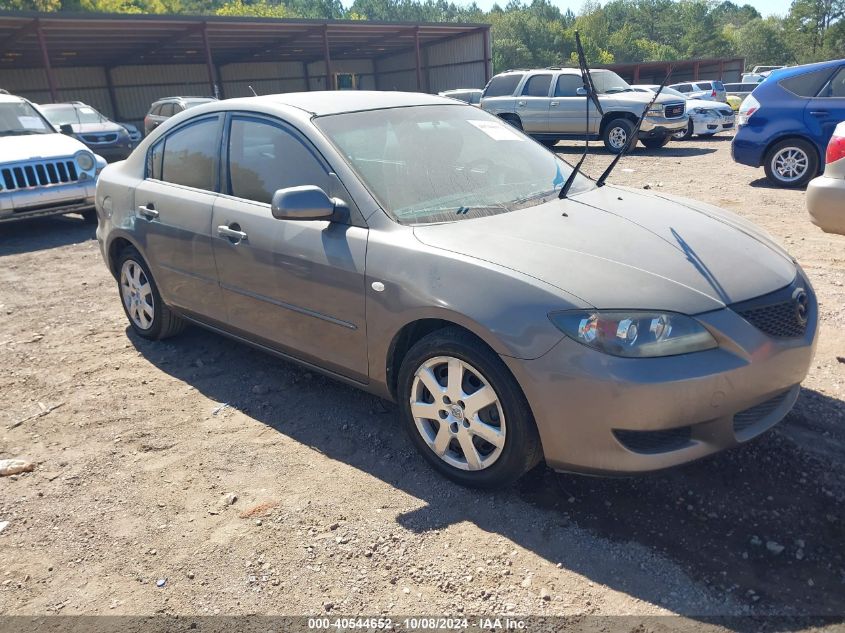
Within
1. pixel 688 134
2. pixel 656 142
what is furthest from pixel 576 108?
pixel 688 134

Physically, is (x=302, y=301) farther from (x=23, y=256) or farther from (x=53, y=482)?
(x=23, y=256)

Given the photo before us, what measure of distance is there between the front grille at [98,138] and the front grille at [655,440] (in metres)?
15.8

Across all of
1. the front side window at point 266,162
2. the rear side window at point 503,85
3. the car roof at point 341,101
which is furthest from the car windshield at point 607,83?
the front side window at point 266,162

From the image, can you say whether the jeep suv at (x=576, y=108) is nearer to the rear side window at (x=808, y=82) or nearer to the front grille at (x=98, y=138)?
the rear side window at (x=808, y=82)

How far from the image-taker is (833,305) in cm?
502

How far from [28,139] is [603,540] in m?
9.49

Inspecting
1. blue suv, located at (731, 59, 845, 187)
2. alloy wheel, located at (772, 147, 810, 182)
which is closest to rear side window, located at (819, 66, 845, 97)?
blue suv, located at (731, 59, 845, 187)

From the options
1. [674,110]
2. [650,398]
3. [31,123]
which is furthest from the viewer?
[674,110]

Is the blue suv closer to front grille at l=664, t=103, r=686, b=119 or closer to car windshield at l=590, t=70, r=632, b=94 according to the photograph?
front grille at l=664, t=103, r=686, b=119

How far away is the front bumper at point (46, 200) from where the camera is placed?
848 centimetres

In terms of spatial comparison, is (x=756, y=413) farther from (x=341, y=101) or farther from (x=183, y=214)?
(x=183, y=214)

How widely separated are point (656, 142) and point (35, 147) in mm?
12674

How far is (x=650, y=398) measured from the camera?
2.55m

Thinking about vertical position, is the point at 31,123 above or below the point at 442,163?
below
